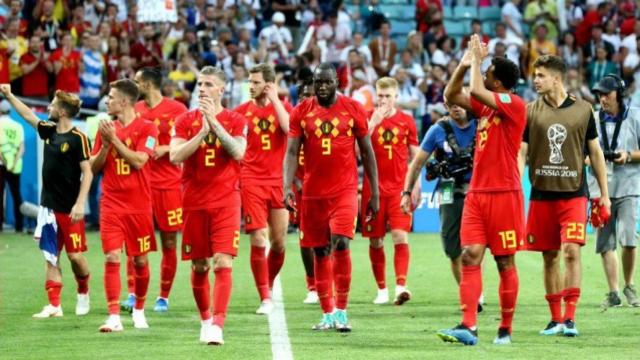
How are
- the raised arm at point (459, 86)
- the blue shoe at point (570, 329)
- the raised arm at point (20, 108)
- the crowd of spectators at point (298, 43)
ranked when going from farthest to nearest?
the crowd of spectators at point (298, 43), the raised arm at point (20, 108), the blue shoe at point (570, 329), the raised arm at point (459, 86)

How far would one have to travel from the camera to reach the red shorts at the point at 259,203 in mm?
13828

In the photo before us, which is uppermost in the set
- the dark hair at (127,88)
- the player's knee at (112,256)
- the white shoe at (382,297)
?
the dark hair at (127,88)

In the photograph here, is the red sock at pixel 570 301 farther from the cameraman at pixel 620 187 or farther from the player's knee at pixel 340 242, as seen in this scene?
Result: the cameraman at pixel 620 187

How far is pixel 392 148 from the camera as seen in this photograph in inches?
600

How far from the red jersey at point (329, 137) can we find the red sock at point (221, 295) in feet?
4.88

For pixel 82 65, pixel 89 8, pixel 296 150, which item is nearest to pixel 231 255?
pixel 296 150

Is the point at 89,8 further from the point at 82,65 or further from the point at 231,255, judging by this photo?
the point at 231,255

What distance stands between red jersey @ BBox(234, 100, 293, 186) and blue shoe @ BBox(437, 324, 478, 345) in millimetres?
3770

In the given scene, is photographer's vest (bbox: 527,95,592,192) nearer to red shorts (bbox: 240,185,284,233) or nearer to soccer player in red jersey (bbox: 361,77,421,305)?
soccer player in red jersey (bbox: 361,77,421,305)

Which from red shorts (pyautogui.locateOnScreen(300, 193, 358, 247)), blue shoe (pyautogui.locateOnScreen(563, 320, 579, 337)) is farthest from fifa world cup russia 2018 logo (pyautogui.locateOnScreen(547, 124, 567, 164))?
red shorts (pyautogui.locateOnScreen(300, 193, 358, 247))

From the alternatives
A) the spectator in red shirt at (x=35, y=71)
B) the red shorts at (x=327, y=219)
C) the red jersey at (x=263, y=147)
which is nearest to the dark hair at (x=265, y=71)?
the red jersey at (x=263, y=147)

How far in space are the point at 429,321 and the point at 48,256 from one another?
12.1ft

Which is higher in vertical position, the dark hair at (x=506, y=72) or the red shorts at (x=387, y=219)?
the dark hair at (x=506, y=72)

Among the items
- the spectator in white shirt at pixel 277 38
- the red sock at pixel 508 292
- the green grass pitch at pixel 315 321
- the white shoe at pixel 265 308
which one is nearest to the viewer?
the green grass pitch at pixel 315 321
